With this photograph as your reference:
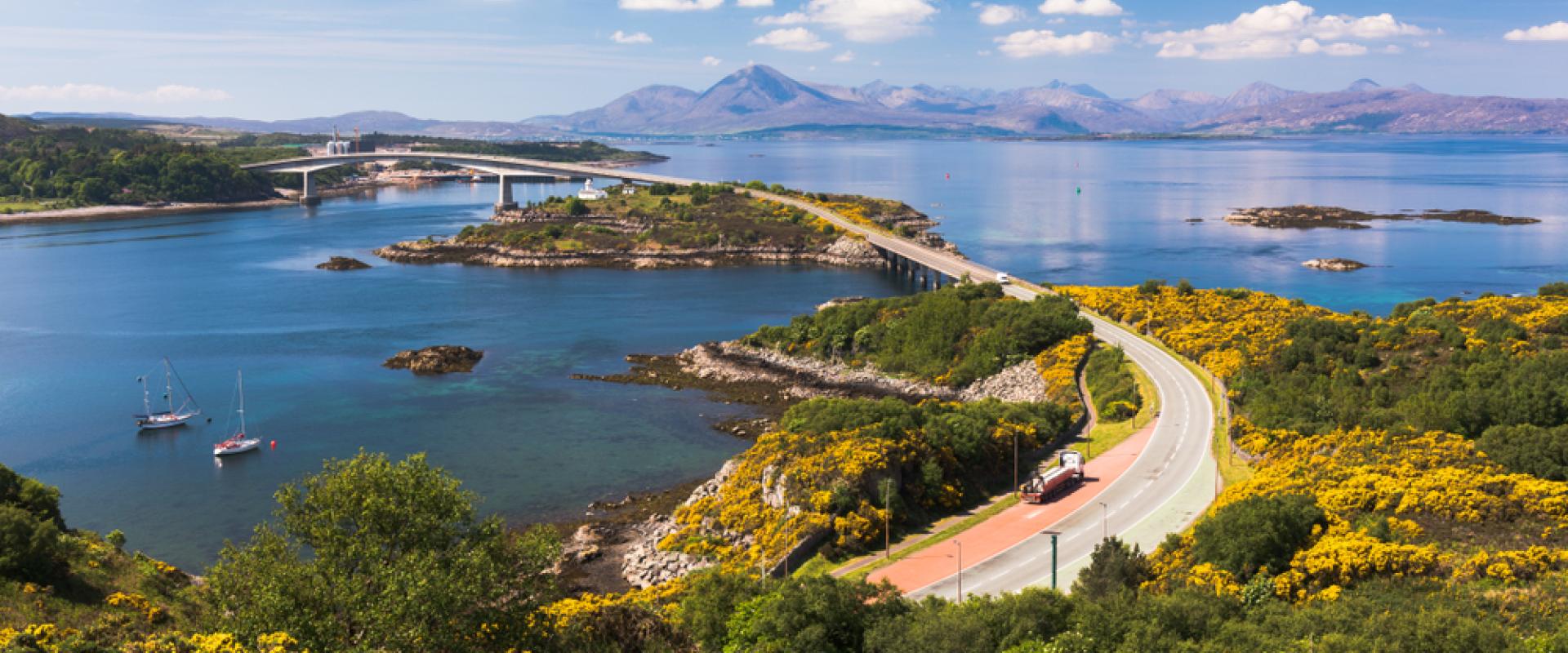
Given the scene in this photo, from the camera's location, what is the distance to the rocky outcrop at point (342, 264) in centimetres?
10462

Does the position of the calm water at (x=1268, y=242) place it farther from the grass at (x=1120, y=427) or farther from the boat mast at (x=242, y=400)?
the boat mast at (x=242, y=400)

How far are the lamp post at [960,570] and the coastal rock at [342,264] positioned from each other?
287ft

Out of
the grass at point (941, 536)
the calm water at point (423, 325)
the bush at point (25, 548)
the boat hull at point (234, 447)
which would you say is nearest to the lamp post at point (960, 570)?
the grass at point (941, 536)

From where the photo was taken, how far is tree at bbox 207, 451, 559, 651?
17.9m

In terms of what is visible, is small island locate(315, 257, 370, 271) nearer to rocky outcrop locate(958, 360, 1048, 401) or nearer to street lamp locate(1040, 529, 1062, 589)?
rocky outcrop locate(958, 360, 1048, 401)

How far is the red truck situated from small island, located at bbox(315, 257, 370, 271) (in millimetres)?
85091

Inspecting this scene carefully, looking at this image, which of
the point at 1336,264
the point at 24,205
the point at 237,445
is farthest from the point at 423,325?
the point at 24,205

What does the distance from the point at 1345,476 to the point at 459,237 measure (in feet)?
345

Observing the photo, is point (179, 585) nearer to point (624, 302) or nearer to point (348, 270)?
point (624, 302)

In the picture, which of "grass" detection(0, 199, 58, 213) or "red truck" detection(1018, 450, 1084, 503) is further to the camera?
"grass" detection(0, 199, 58, 213)

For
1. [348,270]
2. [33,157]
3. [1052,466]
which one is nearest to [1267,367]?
[1052,466]

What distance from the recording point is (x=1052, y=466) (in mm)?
38500

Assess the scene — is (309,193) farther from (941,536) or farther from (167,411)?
(941,536)

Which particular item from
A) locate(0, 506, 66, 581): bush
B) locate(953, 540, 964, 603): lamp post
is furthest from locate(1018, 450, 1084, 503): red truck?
locate(0, 506, 66, 581): bush
